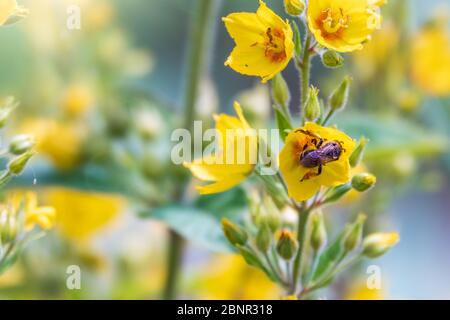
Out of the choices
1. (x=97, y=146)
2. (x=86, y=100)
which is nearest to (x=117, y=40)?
(x=86, y=100)

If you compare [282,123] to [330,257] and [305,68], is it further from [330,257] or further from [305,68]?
[330,257]

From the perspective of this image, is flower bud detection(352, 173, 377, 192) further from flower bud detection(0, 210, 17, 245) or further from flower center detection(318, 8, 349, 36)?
flower bud detection(0, 210, 17, 245)

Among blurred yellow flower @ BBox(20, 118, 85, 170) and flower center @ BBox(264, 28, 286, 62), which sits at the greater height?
blurred yellow flower @ BBox(20, 118, 85, 170)

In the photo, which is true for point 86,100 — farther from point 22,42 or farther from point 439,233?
point 439,233

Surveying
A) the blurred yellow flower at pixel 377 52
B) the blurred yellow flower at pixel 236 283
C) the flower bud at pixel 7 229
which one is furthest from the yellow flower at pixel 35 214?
the blurred yellow flower at pixel 377 52

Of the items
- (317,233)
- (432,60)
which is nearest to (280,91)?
(317,233)

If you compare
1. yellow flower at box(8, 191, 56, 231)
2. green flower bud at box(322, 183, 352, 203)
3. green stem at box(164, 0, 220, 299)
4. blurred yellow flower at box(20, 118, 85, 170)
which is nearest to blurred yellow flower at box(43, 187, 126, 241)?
blurred yellow flower at box(20, 118, 85, 170)
